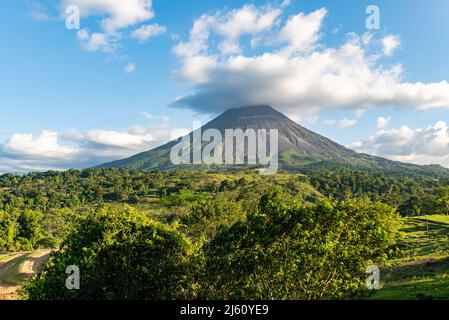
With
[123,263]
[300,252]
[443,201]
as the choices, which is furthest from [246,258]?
[443,201]

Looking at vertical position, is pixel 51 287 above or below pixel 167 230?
below

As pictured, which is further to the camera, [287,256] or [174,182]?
[174,182]

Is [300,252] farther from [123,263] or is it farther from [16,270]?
[16,270]

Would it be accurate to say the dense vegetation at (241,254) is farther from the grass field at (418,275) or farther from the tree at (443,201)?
the tree at (443,201)

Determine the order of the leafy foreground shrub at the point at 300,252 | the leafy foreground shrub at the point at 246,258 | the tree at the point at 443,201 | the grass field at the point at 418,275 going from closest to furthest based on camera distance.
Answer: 1. the leafy foreground shrub at the point at 300,252
2. the leafy foreground shrub at the point at 246,258
3. the grass field at the point at 418,275
4. the tree at the point at 443,201

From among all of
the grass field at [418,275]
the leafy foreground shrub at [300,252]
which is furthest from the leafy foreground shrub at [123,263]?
the grass field at [418,275]
